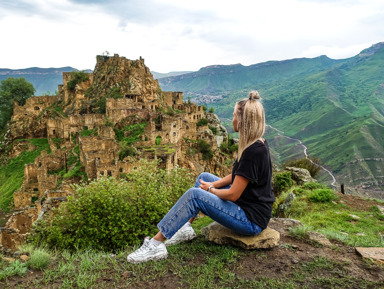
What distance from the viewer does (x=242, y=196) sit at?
5145 millimetres

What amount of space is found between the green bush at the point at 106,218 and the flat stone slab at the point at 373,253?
552 centimetres

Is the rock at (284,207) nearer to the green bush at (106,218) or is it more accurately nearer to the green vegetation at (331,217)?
the green vegetation at (331,217)

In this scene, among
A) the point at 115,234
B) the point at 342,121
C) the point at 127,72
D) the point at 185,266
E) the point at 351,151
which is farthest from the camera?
the point at 342,121

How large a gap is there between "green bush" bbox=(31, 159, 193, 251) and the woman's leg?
2848mm

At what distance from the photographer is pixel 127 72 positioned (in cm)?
5162

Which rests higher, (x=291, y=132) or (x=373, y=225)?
(x=373, y=225)

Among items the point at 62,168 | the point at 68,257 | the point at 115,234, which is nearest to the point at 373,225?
the point at 115,234

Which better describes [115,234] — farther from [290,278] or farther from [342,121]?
[342,121]

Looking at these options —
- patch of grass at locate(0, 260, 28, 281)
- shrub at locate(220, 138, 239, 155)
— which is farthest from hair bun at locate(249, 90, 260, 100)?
shrub at locate(220, 138, 239, 155)

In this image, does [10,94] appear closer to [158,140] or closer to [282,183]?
[158,140]

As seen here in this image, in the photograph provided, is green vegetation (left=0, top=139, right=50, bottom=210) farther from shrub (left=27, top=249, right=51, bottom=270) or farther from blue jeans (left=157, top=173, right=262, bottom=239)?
blue jeans (left=157, top=173, right=262, bottom=239)

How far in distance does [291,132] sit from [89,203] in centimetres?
17761

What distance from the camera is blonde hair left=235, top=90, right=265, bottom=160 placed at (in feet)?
16.1

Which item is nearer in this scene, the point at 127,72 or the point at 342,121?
the point at 127,72
